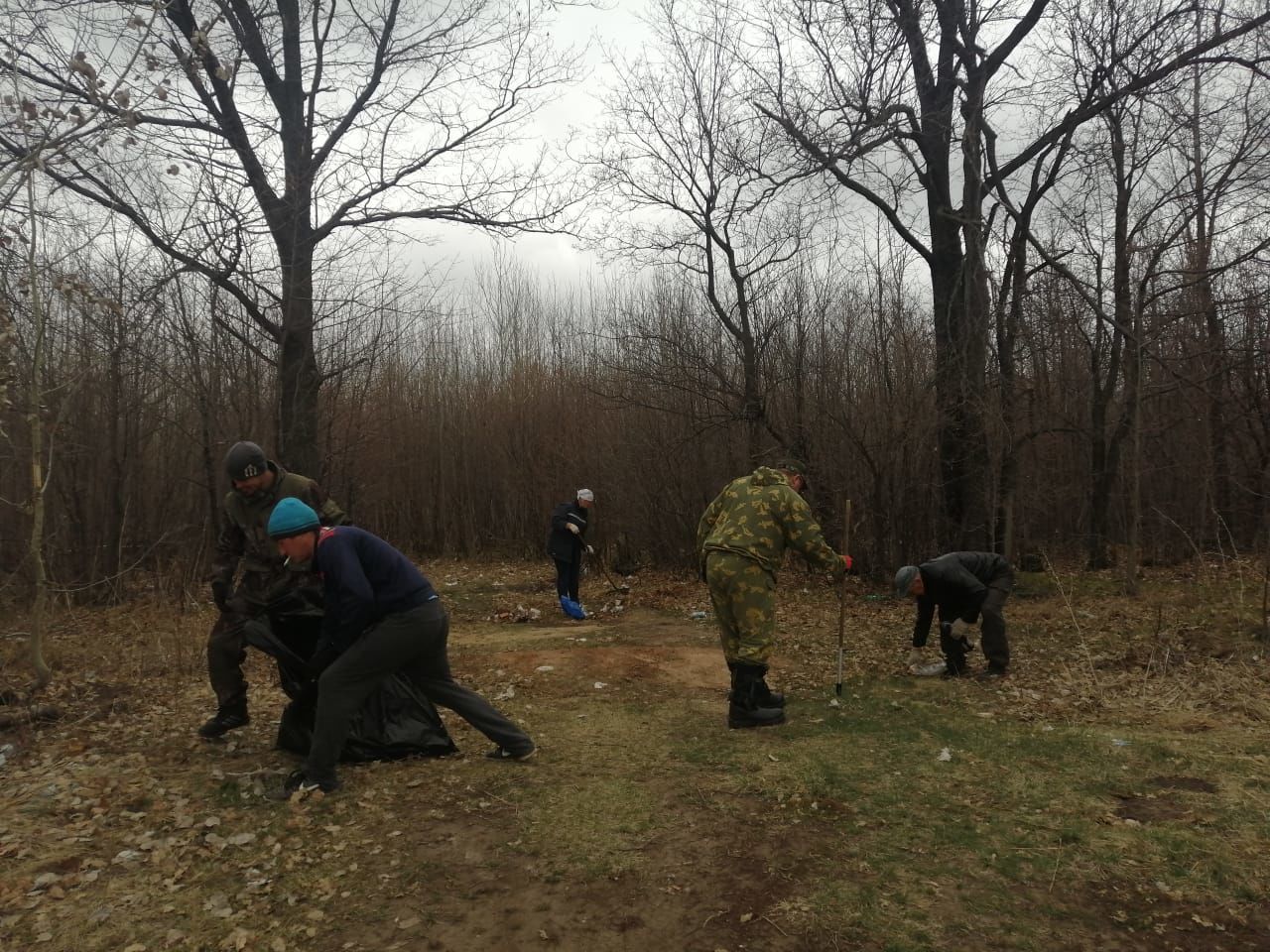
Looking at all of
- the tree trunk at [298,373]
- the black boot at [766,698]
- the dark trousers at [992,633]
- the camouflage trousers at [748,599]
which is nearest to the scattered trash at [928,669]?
the dark trousers at [992,633]

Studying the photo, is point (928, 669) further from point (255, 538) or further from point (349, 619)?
point (255, 538)

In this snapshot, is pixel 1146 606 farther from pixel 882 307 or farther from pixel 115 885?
pixel 115 885

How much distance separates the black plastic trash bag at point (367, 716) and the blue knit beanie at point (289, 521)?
2.86 feet

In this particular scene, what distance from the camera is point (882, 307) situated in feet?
44.9

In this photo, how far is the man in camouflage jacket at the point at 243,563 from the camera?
5129 mm

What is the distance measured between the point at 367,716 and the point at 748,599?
260cm

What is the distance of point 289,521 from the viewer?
13.9ft

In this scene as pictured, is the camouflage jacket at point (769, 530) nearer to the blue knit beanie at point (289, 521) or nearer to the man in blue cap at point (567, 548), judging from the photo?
the blue knit beanie at point (289, 521)

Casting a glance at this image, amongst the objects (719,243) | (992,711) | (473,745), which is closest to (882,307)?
(719,243)

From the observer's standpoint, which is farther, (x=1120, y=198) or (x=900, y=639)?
(x=1120, y=198)

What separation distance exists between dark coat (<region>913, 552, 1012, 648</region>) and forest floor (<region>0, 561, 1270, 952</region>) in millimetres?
610

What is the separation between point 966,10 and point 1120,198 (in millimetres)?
5394

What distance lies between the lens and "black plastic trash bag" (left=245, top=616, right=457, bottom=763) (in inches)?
194

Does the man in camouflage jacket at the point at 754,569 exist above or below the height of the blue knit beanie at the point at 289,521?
below
